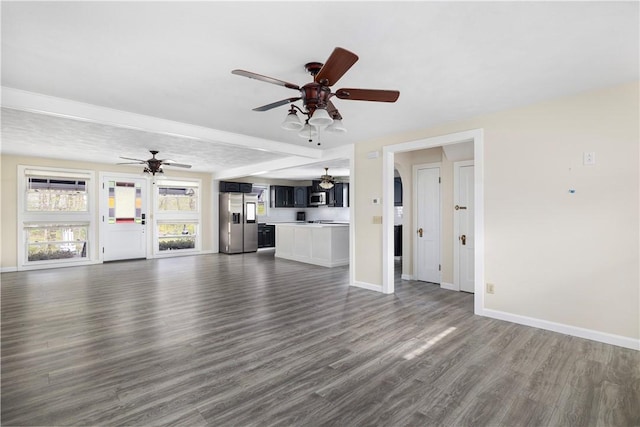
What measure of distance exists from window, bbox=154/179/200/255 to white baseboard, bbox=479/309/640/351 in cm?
810

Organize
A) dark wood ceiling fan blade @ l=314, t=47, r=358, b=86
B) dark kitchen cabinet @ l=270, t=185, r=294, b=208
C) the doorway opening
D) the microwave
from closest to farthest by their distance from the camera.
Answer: dark wood ceiling fan blade @ l=314, t=47, r=358, b=86 < the doorway opening < the microwave < dark kitchen cabinet @ l=270, t=185, r=294, b=208

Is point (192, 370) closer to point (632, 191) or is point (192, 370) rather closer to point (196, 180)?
point (632, 191)

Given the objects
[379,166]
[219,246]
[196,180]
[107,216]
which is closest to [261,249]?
[219,246]

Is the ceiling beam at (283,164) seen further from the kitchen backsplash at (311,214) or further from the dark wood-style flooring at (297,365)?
the dark wood-style flooring at (297,365)

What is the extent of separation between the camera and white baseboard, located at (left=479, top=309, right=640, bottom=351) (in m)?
2.92

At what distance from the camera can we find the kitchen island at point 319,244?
715cm

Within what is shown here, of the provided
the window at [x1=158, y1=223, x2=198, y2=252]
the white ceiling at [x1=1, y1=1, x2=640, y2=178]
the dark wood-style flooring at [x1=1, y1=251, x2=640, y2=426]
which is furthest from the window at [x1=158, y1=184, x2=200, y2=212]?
the white ceiling at [x1=1, y1=1, x2=640, y2=178]

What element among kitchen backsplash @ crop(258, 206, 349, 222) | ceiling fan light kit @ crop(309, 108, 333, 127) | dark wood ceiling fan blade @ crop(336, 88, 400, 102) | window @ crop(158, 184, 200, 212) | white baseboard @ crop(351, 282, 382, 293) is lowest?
white baseboard @ crop(351, 282, 382, 293)

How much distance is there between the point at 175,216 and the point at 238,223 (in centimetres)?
176

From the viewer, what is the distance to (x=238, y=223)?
9.57m

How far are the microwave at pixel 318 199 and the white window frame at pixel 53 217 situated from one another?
605 cm

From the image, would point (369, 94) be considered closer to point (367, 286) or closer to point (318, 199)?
point (367, 286)

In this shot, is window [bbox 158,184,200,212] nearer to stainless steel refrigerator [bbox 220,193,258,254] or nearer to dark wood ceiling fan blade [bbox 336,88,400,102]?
stainless steel refrigerator [bbox 220,193,258,254]

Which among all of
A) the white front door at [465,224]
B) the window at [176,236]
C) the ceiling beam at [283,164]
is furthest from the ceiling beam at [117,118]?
the window at [176,236]
